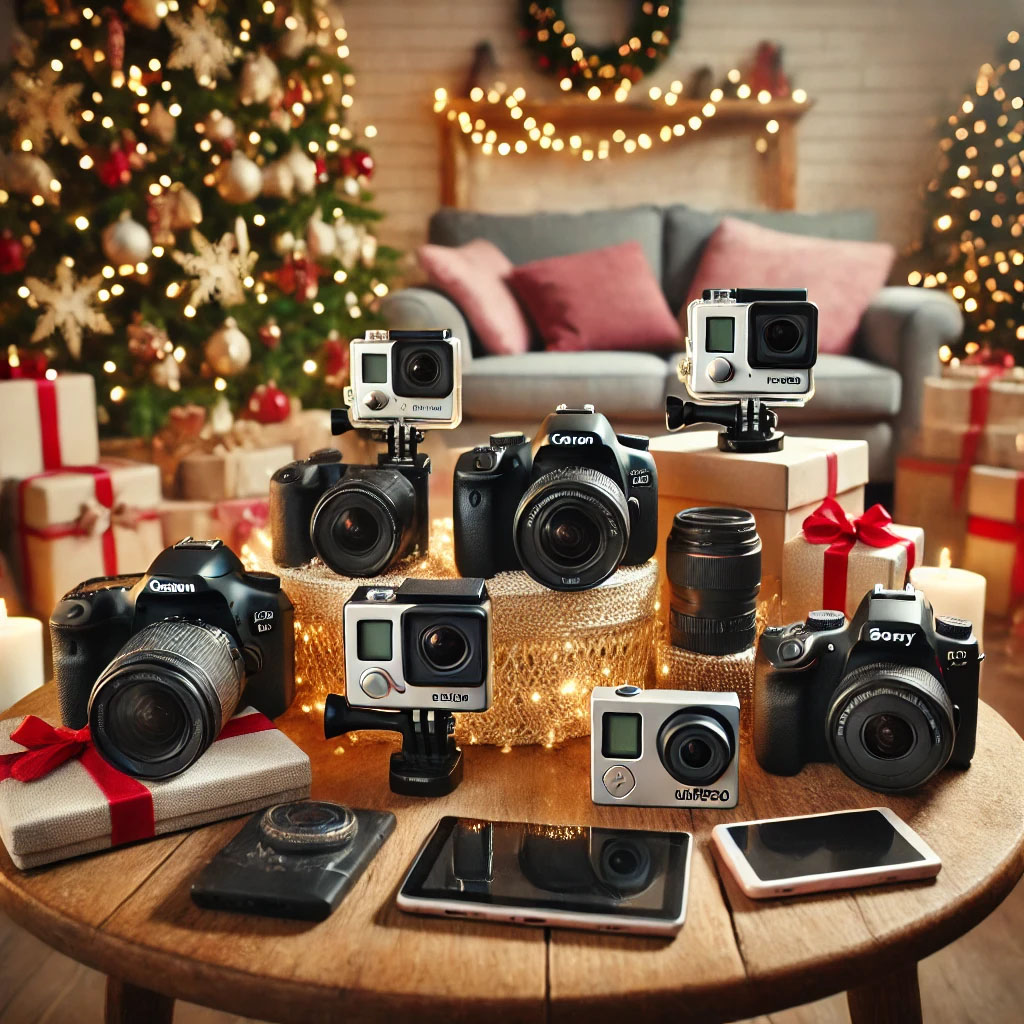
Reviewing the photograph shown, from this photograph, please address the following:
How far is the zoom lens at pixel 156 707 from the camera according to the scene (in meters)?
0.90

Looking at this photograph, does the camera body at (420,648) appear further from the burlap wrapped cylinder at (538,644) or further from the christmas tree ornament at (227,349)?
the christmas tree ornament at (227,349)

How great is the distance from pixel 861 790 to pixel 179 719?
0.61m

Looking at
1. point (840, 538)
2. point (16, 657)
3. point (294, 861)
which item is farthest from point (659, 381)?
point (294, 861)

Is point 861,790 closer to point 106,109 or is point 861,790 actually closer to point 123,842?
point 123,842

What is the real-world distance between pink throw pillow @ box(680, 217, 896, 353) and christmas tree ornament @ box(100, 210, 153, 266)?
5.68ft

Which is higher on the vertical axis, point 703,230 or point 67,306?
point 703,230

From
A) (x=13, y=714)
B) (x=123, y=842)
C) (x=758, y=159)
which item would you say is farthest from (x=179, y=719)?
(x=758, y=159)

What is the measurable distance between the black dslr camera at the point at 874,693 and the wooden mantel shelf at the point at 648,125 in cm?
375

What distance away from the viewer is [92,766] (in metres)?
0.93

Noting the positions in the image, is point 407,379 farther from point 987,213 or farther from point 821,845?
point 987,213

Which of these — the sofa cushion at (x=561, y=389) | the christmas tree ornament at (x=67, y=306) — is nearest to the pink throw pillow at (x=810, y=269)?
the sofa cushion at (x=561, y=389)

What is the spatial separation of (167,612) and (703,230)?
329cm

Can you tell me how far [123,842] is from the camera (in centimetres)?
87

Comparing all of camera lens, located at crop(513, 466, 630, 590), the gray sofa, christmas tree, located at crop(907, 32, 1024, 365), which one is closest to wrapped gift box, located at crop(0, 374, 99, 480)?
the gray sofa
